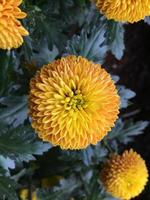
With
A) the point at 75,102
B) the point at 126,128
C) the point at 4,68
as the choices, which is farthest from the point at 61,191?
the point at 75,102

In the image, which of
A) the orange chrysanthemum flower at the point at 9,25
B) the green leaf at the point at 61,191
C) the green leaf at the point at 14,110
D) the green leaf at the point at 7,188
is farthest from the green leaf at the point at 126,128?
the orange chrysanthemum flower at the point at 9,25

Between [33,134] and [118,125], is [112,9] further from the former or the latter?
[118,125]

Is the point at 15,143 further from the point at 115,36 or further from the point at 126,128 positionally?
the point at 126,128

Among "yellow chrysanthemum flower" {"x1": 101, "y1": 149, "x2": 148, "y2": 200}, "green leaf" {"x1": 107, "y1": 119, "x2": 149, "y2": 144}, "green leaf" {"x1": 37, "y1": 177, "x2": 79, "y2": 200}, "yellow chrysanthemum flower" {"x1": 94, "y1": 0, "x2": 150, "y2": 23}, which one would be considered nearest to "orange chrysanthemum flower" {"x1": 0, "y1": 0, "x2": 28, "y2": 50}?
"yellow chrysanthemum flower" {"x1": 94, "y1": 0, "x2": 150, "y2": 23}

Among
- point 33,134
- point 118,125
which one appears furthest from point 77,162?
point 33,134

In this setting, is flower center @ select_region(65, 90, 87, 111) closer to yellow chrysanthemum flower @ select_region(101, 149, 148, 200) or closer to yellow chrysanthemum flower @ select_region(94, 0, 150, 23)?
yellow chrysanthemum flower @ select_region(94, 0, 150, 23)

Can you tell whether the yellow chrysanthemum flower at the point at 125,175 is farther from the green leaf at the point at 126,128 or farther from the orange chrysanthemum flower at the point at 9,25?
the orange chrysanthemum flower at the point at 9,25
